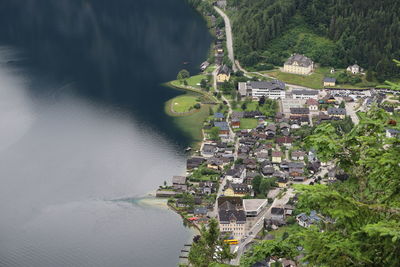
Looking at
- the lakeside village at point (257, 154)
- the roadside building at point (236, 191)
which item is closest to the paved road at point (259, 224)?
the lakeside village at point (257, 154)

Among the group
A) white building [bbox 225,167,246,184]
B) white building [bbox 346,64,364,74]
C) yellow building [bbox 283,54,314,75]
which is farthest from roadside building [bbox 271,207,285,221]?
white building [bbox 346,64,364,74]

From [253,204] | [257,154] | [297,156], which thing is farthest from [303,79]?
[253,204]

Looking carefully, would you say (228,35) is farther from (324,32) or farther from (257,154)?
(257,154)

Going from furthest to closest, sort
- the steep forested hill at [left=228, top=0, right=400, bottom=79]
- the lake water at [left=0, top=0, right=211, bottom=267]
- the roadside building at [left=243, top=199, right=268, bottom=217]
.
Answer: the steep forested hill at [left=228, top=0, right=400, bottom=79] < the roadside building at [left=243, top=199, right=268, bottom=217] < the lake water at [left=0, top=0, right=211, bottom=267]

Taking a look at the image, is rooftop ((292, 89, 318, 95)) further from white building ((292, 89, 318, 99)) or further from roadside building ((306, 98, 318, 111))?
roadside building ((306, 98, 318, 111))

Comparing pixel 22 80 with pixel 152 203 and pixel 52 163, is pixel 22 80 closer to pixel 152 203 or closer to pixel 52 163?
pixel 52 163

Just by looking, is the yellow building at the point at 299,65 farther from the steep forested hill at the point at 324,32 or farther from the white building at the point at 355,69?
the white building at the point at 355,69
